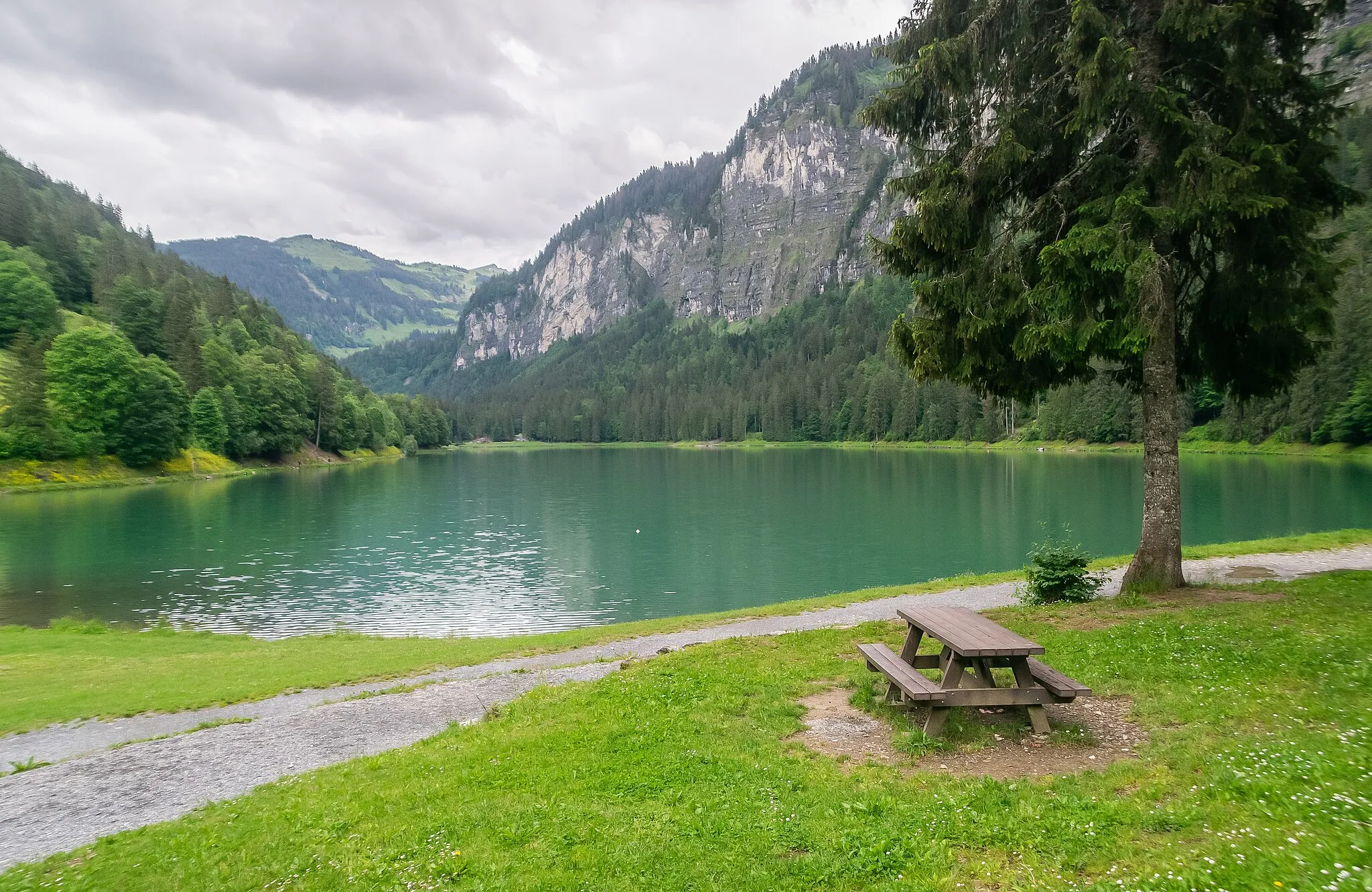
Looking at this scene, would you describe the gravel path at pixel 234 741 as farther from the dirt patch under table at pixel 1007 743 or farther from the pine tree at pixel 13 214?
the pine tree at pixel 13 214

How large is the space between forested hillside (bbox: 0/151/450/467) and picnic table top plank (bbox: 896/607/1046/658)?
93.2 metres

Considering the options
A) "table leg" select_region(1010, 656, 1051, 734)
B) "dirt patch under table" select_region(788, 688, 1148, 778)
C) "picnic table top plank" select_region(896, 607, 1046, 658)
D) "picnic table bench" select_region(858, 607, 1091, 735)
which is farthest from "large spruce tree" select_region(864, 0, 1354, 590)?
"dirt patch under table" select_region(788, 688, 1148, 778)

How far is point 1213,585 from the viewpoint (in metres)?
16.1

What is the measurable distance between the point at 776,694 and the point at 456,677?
9003mm

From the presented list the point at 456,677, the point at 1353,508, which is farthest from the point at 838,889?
the point at 1353,508

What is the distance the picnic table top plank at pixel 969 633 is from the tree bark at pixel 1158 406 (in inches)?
280

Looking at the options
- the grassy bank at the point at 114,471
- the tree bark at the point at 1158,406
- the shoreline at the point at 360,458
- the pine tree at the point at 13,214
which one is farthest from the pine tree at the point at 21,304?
the tree bark at the point at 1158,406

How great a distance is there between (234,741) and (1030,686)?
12.8 m

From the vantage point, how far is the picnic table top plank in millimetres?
8656

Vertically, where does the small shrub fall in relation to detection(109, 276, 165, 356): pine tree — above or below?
below

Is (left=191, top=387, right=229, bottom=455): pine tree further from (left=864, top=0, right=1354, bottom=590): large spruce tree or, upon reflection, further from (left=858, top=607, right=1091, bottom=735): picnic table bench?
(left=858, top=607, right=1091, bottom=735): picnic table bench

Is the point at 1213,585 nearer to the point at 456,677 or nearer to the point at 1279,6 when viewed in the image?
the point at 1279,6

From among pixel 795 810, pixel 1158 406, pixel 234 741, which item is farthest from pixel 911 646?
pixel 234 741

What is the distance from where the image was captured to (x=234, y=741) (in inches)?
488
